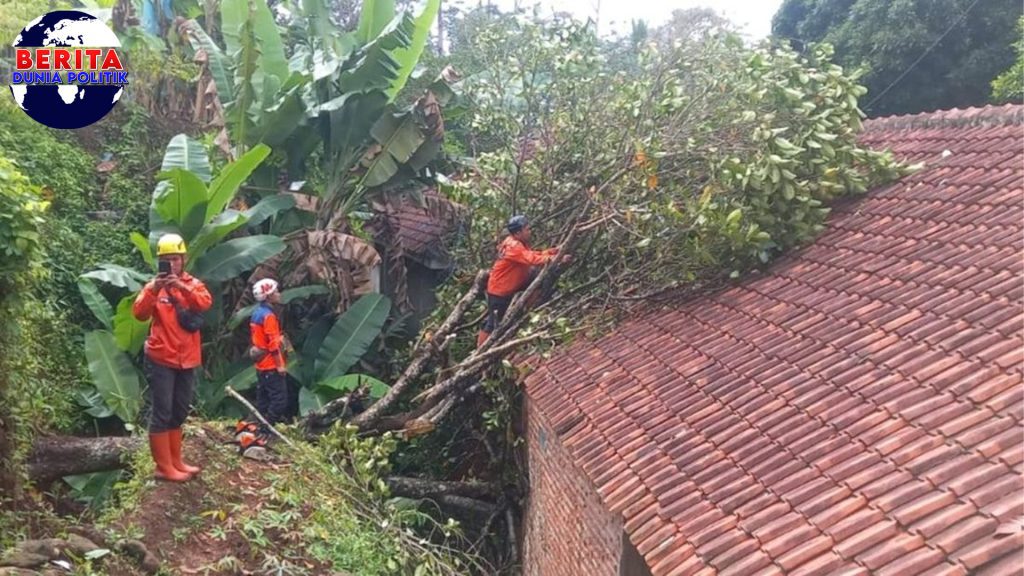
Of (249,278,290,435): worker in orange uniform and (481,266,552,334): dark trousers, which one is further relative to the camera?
(481,266,552,334): dark trousers

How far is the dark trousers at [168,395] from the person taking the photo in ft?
17.6

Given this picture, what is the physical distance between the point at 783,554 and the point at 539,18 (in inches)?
286

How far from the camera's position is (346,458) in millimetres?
7094

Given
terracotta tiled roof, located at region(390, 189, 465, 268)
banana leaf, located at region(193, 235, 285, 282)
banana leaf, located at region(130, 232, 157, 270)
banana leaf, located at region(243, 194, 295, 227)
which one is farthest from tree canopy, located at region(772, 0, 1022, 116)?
banana leaf, located at region(130, 232, 157, 270)

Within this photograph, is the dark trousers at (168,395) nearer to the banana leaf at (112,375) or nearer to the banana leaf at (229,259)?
the banana leaf at (112,375)

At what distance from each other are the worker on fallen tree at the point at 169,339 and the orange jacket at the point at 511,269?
3060mm

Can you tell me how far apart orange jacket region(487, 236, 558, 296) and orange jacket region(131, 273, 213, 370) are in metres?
3.06

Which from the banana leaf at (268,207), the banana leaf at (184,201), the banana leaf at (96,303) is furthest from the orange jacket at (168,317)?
the banana leaf at (268,207)

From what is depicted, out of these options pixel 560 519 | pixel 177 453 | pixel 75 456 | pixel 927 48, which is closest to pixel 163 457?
pixel 177 453

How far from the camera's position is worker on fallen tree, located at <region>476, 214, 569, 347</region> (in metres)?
7.57

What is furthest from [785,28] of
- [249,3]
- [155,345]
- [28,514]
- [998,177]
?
[28,514]

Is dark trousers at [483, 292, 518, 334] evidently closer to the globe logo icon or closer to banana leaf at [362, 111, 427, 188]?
banana leaf at [362, 111, 427, 188]

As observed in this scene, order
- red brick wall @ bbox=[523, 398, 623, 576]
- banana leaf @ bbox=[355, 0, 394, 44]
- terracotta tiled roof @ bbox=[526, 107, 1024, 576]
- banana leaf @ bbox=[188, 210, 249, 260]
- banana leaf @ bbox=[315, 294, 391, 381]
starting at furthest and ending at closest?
banana leaf @ bbox=[355, 0, 394, 44], banana leaf @ bbox=[315, 294, 391, 381], banana leaf @ bbox=[188, 210, 249, 260], red brick wall @ bbox=[523, 398, 623, 576], terracotta tiled roof @ bbox=[526, 107, 1024, 576]

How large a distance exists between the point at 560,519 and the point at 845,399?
3.00 m
